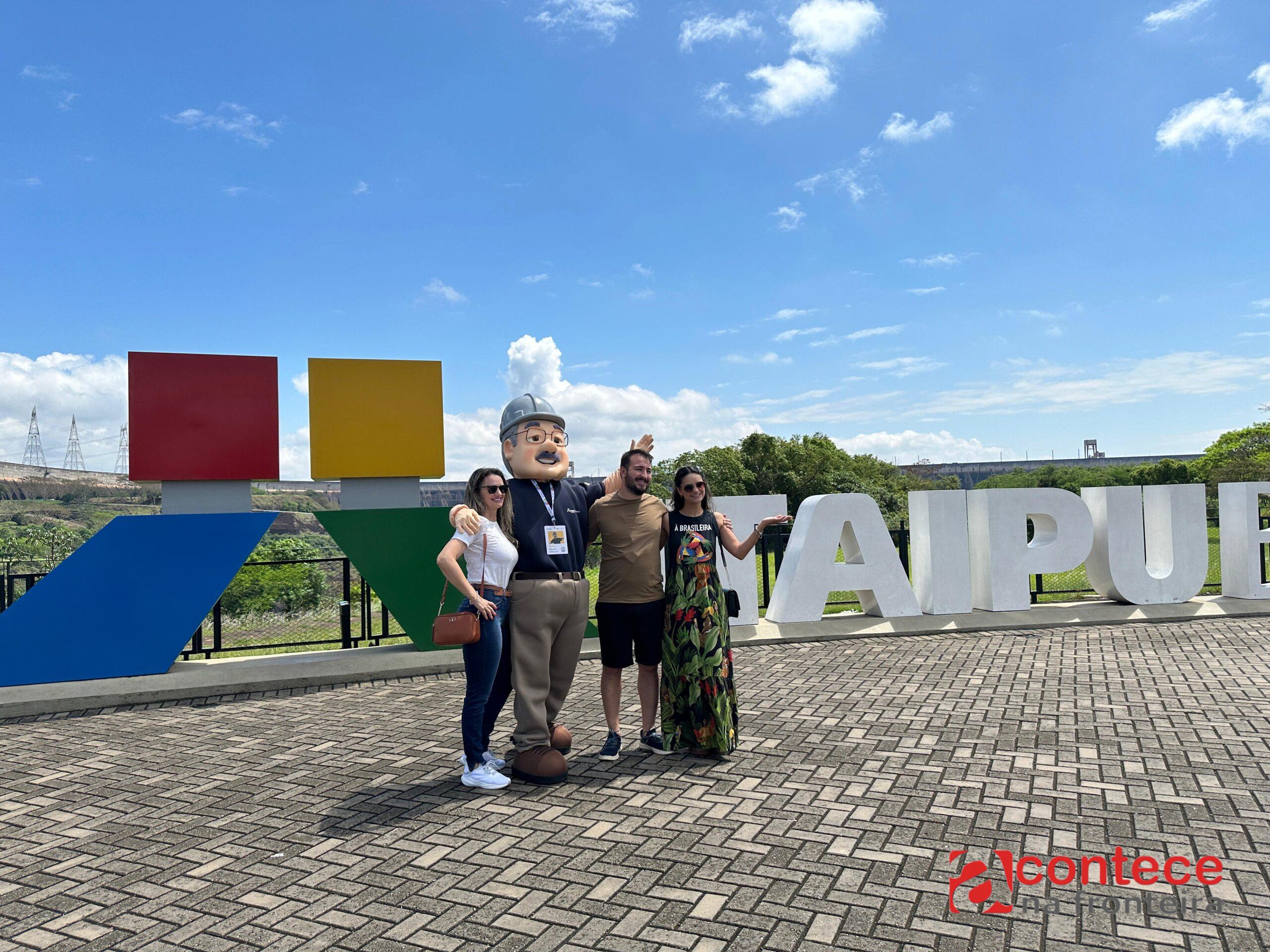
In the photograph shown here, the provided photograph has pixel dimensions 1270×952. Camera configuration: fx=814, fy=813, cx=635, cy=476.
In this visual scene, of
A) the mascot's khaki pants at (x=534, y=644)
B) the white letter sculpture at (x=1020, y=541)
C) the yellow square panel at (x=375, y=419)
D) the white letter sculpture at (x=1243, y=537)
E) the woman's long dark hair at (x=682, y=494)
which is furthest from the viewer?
the white letter sculpture at (x=1243, y=537)

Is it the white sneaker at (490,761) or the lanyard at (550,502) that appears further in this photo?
the lanyard at (550,502)

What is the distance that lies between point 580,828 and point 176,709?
15.9 ft

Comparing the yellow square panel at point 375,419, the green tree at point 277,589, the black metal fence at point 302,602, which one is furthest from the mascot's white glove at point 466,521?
the green tree at point 277,589

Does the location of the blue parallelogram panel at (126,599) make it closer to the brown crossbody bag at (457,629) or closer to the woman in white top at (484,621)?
the woman in white top at (484,621)

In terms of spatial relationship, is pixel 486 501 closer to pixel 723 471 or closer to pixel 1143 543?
pixel 1143 543

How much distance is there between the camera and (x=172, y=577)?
8062 mm

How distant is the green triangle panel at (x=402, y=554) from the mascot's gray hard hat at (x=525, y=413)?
3438 millimetres

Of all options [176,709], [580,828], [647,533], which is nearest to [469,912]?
[580,828]

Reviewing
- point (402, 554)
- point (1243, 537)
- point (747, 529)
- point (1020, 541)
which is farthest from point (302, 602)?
point (1243, 537)

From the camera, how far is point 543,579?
4.84m

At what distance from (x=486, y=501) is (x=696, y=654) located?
5.24 feet

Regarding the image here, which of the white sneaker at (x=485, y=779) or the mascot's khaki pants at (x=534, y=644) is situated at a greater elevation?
the mascot's khaki pants at (x=534, y=644)

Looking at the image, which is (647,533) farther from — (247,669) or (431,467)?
(247,669)

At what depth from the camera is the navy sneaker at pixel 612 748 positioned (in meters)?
5.18
